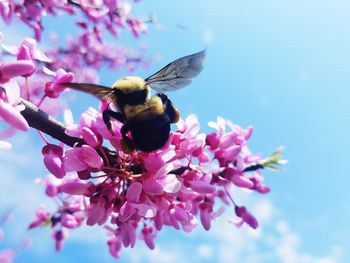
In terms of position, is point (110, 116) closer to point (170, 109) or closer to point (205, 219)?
point (170, 109)

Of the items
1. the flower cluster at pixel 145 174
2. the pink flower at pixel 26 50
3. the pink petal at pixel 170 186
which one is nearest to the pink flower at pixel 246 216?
the flower cluster at pixel 145 174

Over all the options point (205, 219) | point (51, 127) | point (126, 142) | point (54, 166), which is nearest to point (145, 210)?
point (126, 142)

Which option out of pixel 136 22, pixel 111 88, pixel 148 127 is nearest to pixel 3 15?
pixel 111 88

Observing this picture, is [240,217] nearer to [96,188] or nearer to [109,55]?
[96,188]

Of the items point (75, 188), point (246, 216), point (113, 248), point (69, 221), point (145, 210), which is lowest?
point (113, 248)

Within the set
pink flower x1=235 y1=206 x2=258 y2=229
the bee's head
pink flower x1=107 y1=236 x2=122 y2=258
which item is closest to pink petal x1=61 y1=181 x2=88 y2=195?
the bee's head

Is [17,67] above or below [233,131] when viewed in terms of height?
above

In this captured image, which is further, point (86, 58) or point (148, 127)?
point (86, 58)
